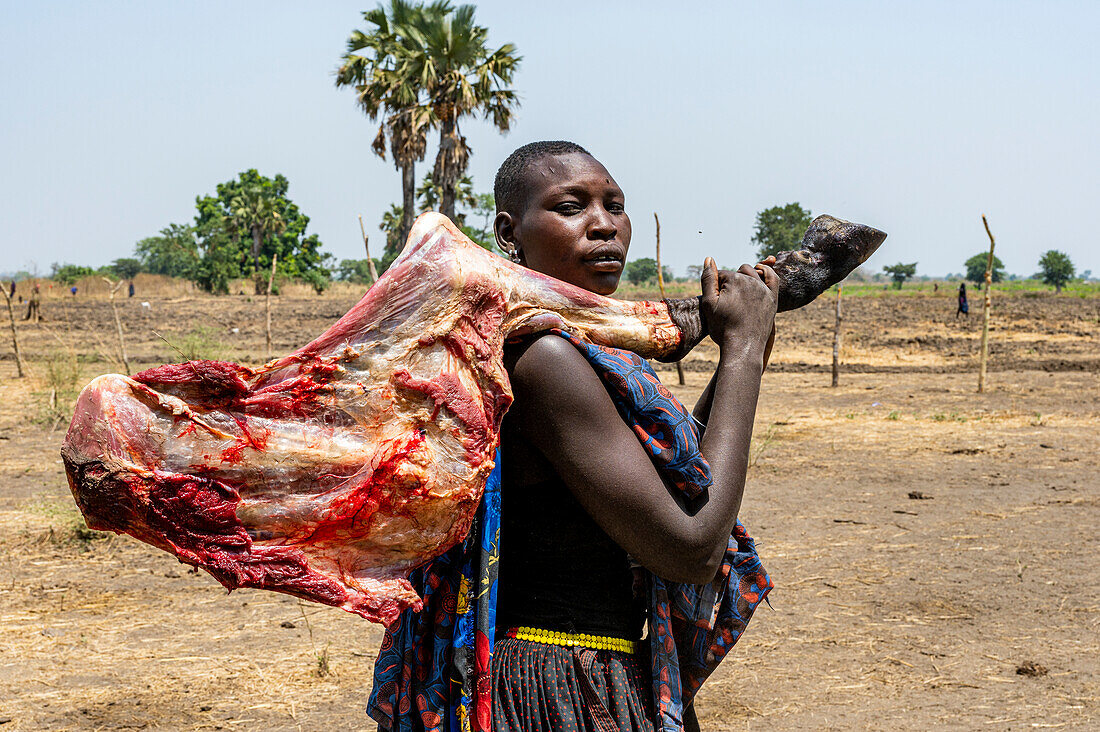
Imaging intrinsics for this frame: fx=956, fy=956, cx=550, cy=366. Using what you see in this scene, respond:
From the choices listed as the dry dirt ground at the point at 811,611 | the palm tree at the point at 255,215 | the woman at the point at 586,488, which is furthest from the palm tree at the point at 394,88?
the palm tree at the point at 255,215

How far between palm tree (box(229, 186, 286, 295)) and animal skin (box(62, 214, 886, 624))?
43476mm

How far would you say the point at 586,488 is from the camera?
125cm

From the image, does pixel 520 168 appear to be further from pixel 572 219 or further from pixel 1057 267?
pixel 1057 267

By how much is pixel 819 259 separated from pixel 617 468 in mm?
531

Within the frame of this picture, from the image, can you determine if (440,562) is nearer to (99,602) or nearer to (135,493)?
(135,493)

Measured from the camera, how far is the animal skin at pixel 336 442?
43.9 inches

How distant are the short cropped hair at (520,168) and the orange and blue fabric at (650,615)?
34cm

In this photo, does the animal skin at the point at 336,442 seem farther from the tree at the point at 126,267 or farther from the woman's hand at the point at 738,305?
the tree at the point at 126,267

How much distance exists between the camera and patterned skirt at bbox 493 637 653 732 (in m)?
1.33

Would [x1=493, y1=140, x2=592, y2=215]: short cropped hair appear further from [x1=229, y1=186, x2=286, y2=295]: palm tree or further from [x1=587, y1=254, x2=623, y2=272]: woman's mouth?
[x1=229, y1=186, x2=286, y2=295]: palm tree

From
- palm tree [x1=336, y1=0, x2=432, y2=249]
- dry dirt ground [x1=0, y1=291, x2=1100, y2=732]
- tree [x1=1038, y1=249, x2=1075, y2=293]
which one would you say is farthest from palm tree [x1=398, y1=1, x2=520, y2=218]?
tree [x1=1038, y1=249, x2=1075, y2=293]

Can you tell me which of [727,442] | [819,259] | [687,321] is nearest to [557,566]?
[727,442]

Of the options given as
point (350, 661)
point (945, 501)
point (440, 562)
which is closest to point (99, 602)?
point (350, 661)

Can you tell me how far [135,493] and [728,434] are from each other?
76 centimetres
